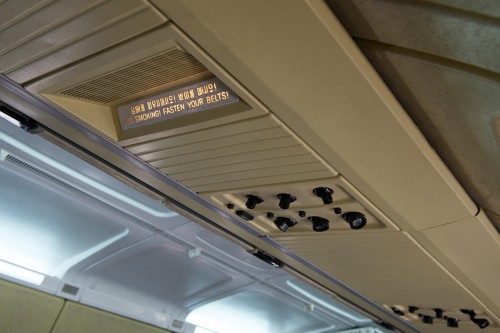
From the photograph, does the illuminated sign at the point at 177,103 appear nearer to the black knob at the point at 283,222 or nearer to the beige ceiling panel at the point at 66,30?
the beige ceiling panel at the point at 66,30

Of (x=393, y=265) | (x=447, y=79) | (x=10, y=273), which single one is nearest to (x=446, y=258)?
(x=393, y=265)

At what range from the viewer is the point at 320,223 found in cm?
202

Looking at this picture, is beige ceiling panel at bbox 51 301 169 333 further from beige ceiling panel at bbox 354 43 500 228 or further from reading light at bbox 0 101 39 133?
beige ceiling panel at bbox 354 43 500 228

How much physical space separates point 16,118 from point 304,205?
1440 millimetres

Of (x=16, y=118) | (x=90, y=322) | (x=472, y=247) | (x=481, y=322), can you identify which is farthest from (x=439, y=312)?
(x=16, y=118)

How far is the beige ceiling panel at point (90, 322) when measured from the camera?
356cm

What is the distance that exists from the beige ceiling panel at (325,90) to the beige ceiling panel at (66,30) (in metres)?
0.12

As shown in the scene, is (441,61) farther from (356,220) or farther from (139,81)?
(139,81)

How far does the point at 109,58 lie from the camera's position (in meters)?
1.19

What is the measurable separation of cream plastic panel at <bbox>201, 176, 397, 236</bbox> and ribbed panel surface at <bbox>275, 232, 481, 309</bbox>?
0.39 feet

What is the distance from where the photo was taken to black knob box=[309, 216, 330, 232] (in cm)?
202

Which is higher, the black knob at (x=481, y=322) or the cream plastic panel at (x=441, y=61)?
the cream plastic panel at (x=441, y=61)

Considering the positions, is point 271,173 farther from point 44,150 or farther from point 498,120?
point 44,150

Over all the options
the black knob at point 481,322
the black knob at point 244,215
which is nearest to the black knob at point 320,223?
the black knob at point 244,215
